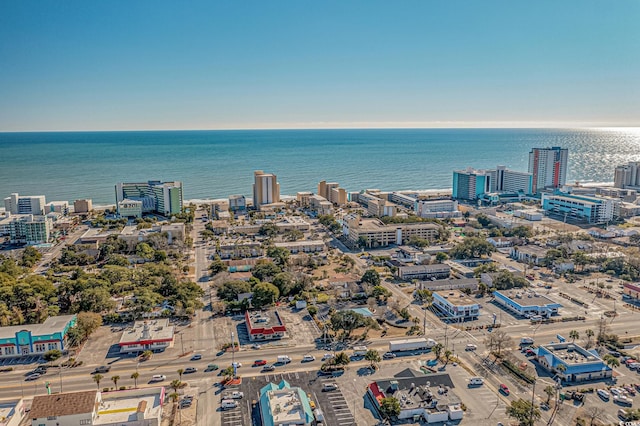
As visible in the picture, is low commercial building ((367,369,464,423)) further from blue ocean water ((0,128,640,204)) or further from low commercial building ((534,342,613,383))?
blue ocean water ((0,128,640,204))

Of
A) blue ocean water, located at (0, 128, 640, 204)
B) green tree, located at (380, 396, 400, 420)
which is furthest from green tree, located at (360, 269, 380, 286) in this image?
blue ocean water, located at (0, 128, 640, 204)

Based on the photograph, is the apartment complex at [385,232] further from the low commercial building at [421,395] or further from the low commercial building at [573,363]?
the low commercial building at [421,395]

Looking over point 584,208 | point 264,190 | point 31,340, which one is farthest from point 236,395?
point 584,208

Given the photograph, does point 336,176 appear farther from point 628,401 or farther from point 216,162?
point 628,401

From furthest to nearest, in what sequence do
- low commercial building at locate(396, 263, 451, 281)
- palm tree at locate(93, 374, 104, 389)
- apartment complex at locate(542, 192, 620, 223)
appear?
1. apartment complex at locate(542, 192, 620, 223)
2. low commercial building at locate(396, 263, 451, 281)
3. palm tree at locate(93, 374, 104, 389)

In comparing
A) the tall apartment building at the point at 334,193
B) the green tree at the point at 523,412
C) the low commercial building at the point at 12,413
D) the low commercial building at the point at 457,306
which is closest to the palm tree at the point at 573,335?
the low commercial building at the point at 457,306

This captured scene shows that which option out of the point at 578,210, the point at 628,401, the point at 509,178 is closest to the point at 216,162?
the point at 509,178
